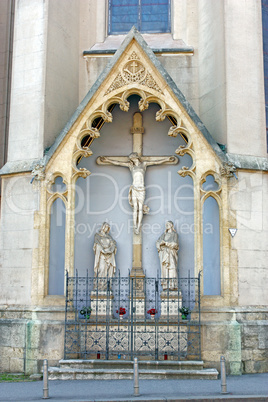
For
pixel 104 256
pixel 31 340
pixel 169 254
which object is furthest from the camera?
pixel 104 256

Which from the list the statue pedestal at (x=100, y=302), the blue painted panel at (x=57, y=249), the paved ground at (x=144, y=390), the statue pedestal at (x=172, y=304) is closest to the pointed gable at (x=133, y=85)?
the blue painted panel at (x=57, y=249)

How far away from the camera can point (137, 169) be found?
46.6 ft

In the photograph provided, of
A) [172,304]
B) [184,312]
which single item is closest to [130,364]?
[184,312]

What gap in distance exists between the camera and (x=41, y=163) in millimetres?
13172

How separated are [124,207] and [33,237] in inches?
104

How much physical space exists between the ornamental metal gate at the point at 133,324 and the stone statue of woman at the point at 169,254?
67 mm

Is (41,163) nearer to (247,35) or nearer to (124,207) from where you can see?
(124,207)

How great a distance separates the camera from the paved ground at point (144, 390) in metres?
9.27

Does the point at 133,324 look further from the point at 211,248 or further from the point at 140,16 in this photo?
the point at 140,16

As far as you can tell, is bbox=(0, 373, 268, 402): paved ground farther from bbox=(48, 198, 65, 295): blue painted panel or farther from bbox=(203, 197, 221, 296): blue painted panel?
bbox=(48, 198, 65, 295): blue painted panel

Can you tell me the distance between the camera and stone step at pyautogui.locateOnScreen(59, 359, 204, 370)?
11492 millimetres

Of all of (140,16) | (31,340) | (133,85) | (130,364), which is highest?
(140,16)

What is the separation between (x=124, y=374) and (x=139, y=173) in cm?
500

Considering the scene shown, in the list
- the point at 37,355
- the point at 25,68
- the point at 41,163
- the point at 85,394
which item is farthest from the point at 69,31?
the point at 85,394
